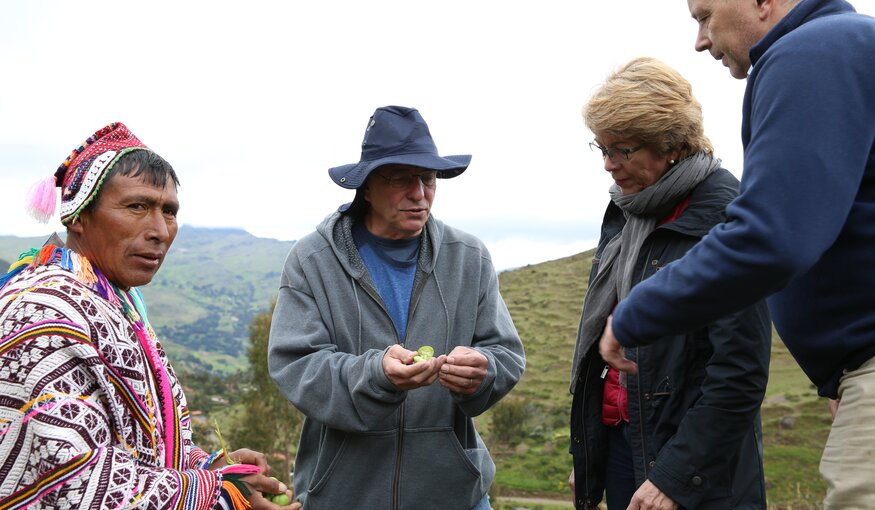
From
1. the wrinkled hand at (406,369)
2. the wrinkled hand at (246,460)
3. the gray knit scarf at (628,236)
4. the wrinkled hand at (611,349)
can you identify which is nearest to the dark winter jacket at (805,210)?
the wrinkled hand at (611,349)

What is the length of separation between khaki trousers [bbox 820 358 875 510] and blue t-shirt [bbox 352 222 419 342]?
6.56 feet

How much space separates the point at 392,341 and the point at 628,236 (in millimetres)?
1315

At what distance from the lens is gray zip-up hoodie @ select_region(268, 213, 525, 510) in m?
3.25

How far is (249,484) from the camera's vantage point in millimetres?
2707

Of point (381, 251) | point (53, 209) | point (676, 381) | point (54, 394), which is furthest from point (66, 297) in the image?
point (676, 381)

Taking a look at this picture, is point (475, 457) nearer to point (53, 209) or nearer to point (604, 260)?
point (604, 260)

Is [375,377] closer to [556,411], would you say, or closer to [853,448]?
[853,448]

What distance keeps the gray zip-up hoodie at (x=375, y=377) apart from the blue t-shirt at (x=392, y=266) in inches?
2.4

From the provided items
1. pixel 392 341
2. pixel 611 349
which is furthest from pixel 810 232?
pixel 392 341

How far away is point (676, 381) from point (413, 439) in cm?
129

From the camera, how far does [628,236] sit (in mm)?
3457

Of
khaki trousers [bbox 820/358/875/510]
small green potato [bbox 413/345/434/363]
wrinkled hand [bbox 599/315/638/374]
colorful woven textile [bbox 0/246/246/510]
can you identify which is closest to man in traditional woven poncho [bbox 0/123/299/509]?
colorful woven textile [bbox 0/246/246/510]

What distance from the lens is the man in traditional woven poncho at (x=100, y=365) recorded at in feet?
6.81

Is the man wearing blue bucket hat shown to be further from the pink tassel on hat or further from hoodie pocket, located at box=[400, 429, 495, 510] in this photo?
the pink tassel on hat
